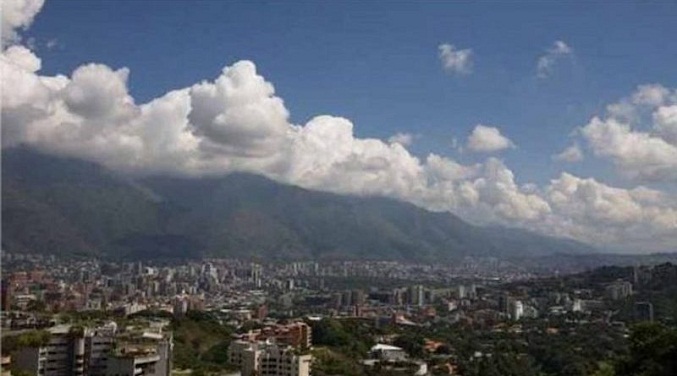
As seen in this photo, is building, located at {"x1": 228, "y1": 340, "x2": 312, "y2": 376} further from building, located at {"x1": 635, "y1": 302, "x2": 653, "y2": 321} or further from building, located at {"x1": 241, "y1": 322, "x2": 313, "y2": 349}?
building, located at {"x1": 635, "y1": 302, "x2": 653, "y2": 321}

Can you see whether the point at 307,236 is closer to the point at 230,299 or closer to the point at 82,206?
the point at 82,206

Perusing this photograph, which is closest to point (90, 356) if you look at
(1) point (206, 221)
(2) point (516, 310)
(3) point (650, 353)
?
(3) point (650, 353)

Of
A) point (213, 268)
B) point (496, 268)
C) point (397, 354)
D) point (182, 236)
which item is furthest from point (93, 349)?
point (496, 268)

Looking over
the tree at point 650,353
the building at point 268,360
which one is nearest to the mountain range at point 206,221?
the building at point 268,360

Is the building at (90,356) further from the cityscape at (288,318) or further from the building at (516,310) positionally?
the building at (516,310)

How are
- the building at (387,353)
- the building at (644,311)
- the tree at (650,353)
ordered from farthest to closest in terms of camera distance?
the building at (644,311) < the building at (387,353) < the tree at (650,353)

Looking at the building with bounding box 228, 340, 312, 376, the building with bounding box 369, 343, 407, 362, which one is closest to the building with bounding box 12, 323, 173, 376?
the building with bounding box 228, 340, 312, 376
